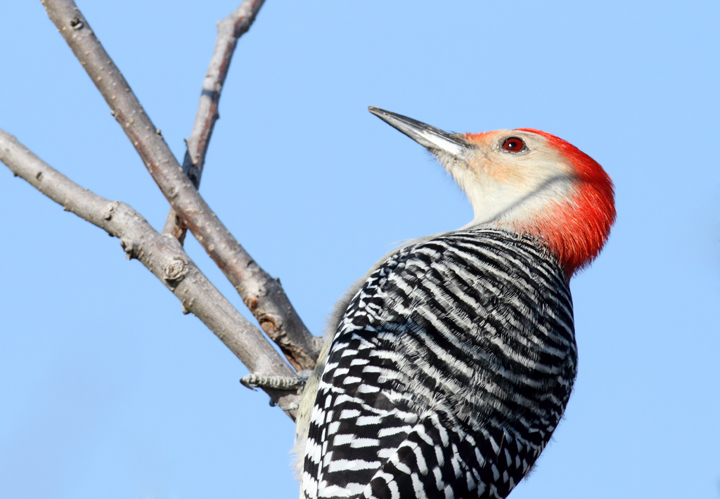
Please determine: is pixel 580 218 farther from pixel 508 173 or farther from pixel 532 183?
pixel 508 173

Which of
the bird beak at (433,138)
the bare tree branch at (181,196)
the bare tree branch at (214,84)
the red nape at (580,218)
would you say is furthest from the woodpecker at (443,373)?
the bare tree branch at (214,84)

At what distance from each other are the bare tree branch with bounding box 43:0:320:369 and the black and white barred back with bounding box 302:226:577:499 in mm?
422

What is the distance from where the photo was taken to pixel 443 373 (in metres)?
3.75

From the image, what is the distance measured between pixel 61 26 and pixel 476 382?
302 cm

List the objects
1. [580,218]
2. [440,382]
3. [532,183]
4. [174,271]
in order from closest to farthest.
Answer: [440,382]
[174,271]
[580,218]
[532,183]

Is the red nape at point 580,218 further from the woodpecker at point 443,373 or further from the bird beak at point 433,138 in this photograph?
the bird beak at point 433,138

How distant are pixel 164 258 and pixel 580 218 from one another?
291 cm

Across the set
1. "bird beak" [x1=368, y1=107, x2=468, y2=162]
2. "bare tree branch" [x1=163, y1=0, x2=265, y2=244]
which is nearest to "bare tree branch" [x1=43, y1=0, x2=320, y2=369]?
"bare tree branch" [x1=163, y1=0, x2=265, y2=244]

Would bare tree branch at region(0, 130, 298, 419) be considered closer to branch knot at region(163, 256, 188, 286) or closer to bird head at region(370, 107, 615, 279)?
branch knot at region(163, 256, 188, 286)

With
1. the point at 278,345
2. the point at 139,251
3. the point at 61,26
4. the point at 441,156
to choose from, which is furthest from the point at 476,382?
the point at 61,26

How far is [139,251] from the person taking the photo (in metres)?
4.19

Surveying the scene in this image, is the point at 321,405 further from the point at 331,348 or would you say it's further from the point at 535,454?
the point at 535,454

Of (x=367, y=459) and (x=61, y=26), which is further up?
(x=61, y=26)

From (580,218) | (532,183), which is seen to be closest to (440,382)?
(580,218)
